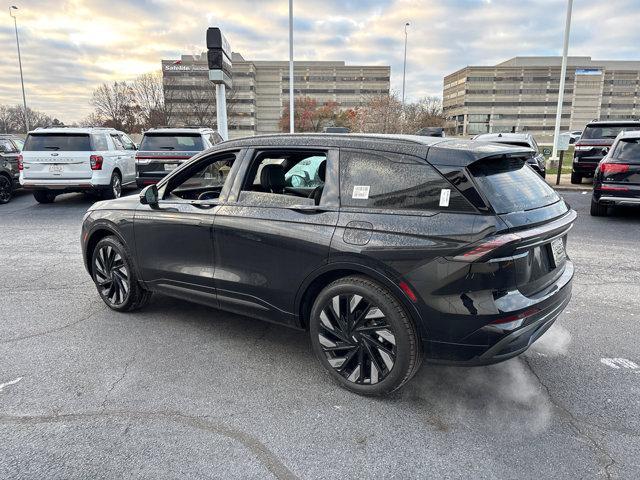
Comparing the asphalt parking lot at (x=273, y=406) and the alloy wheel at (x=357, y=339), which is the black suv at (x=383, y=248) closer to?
the alloy wheel at (x=357, y=339)

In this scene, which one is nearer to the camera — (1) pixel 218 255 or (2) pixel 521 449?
(2) pixel 521 449

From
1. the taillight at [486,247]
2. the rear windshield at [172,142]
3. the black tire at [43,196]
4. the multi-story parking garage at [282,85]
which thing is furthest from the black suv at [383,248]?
the multi-story parking garage at [282,85]

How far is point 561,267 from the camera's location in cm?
321

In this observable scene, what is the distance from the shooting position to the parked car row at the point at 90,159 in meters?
11.0

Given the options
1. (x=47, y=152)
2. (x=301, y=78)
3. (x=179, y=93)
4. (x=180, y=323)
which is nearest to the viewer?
(x=180, y=323)

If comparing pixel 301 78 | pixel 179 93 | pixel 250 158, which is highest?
pixel 301 78

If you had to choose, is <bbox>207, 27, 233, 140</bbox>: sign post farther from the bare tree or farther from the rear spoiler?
the bare tree

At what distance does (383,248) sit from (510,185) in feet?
3.14

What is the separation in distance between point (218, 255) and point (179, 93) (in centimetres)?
7554

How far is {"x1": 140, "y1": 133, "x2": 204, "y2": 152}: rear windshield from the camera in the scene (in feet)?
38.7

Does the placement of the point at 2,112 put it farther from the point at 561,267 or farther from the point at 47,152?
the point at 561,267

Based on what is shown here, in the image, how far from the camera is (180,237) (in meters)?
3.96

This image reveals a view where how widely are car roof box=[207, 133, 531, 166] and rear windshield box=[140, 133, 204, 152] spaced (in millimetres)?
8690

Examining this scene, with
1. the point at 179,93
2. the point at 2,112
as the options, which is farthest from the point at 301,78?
the point at 2,112
